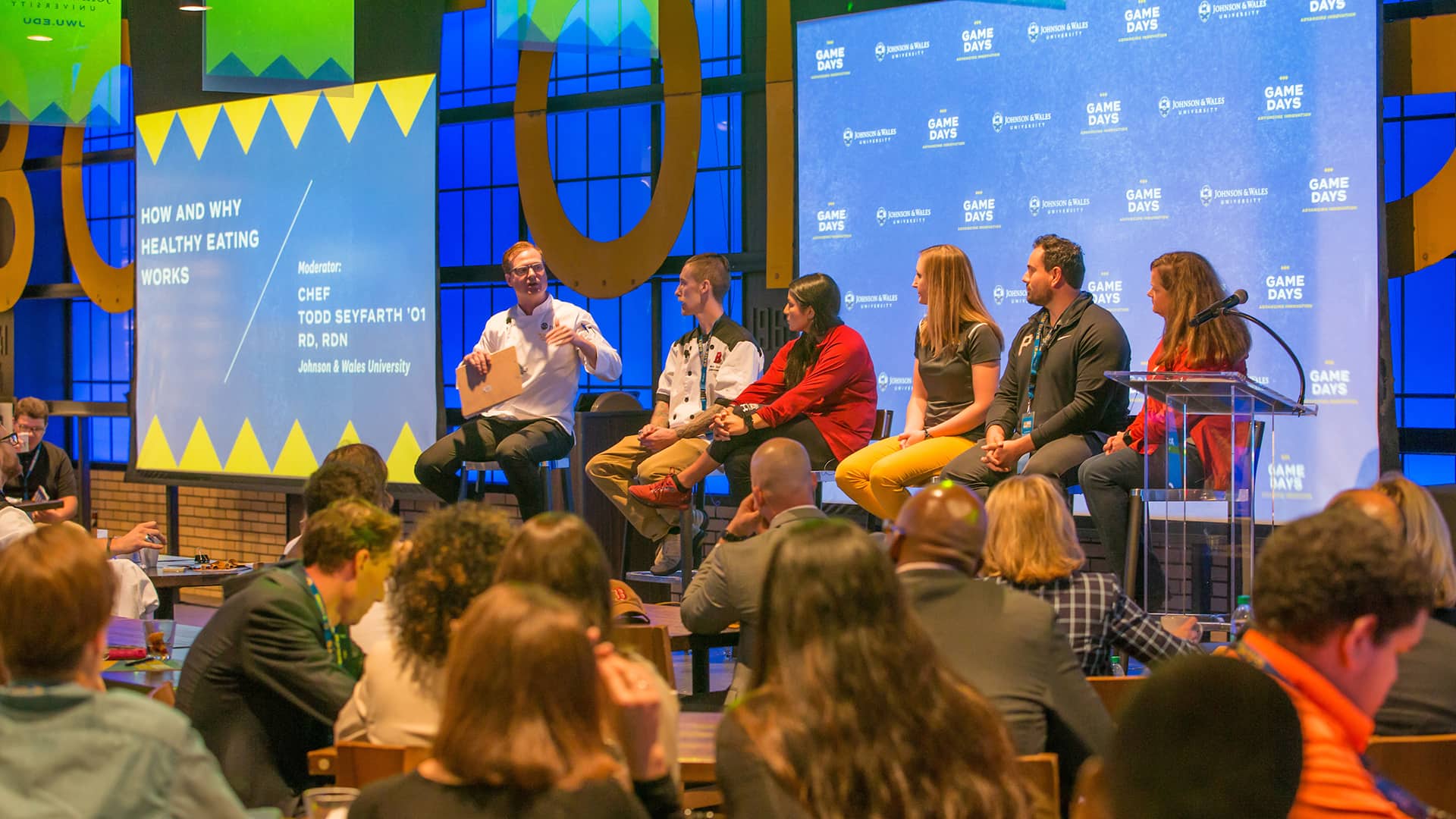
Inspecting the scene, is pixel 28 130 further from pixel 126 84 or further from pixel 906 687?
pixel 906 687

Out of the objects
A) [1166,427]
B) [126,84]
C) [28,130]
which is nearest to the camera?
[1166,427]

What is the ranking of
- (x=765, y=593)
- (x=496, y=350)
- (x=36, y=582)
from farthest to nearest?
(x=496, y=350)
(x=36, y=582)
(x=765, y=593)

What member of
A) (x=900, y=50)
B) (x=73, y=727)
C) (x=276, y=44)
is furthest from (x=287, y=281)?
(x=73, y=727)

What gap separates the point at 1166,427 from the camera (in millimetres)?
4395

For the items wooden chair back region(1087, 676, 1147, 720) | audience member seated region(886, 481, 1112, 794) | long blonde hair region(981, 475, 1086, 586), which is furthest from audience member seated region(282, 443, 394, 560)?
wooden chair back region(1087, 676, 1147, 720)

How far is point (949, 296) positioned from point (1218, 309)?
1288mm

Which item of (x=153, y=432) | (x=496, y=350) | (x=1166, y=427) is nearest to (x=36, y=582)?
(x=1166, y=427)

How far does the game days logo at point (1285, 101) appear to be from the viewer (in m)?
5.45

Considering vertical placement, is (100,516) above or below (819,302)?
below

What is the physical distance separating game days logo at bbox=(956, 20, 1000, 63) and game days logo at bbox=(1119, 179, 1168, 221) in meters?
0.93

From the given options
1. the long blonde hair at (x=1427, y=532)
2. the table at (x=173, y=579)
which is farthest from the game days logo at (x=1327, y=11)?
the table at (x=173, y=579)

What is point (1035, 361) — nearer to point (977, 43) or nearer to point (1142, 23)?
point (1142, 23)

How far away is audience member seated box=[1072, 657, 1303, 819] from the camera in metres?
1.47

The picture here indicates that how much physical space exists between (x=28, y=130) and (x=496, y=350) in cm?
610
